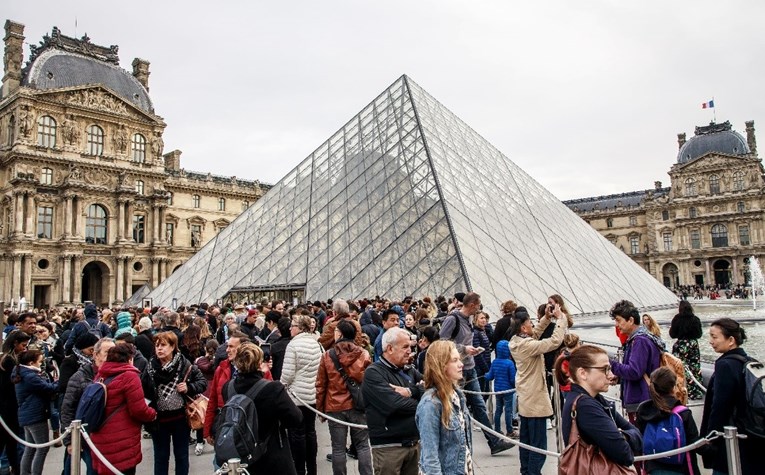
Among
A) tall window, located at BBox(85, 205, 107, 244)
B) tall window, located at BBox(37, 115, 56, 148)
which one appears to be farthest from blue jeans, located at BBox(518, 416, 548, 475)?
tall window, located at BBox(37, 115, 56, 148)

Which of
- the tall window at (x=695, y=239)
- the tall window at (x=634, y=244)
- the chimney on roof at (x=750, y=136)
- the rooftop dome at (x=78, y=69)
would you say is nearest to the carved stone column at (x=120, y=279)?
the rooftop dome at (x=78, y=69)

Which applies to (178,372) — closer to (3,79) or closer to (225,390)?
(225,390)

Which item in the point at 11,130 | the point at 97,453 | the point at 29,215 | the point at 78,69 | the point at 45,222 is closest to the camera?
the point at 97,453

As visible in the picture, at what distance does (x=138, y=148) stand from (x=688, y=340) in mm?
40846

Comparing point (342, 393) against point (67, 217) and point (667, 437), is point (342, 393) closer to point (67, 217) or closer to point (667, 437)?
point (667, 437)

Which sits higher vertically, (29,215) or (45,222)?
(29,215)

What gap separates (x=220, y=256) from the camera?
21.0 meters

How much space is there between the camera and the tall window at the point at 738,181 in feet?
176

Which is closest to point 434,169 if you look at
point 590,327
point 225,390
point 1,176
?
point 590,327

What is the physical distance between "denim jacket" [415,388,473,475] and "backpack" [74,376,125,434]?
88.6 inches

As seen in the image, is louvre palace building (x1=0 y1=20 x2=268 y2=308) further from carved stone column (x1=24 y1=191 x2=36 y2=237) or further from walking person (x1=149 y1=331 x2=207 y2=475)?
walking person (x1=149 y1=331 x2=207 y2=475)

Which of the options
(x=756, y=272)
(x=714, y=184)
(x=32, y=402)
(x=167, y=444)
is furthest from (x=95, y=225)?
(x=714, y=184)

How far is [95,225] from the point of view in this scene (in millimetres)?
37344

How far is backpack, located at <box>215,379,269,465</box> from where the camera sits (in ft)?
10.1
